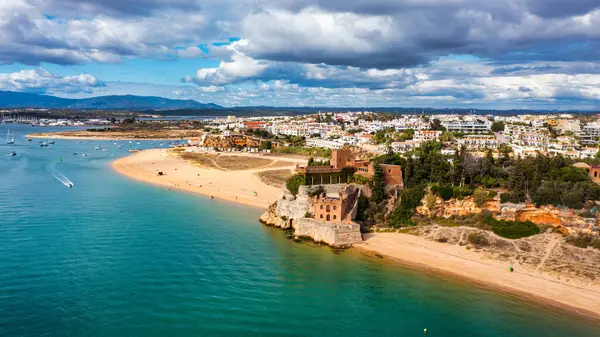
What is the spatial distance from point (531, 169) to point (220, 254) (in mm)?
27223

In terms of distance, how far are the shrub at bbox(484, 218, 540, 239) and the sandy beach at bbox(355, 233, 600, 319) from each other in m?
2.98

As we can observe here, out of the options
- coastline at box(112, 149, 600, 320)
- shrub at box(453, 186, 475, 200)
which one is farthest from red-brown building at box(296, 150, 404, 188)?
coastline at box(112, 149, 600, 320)

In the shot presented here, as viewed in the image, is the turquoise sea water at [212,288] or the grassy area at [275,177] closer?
the turquoise sea water at [212,288]

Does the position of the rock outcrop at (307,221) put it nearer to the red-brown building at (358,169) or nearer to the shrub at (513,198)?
the red-brown building at (358,169)

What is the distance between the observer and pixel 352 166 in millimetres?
42438

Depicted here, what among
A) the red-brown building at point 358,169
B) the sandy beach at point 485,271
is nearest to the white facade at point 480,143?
the red-brown building at point 358,169

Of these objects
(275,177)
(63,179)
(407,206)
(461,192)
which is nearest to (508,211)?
(461,192)

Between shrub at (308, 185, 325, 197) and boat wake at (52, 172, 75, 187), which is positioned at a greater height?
shrub at (308, 185, 325, 197)

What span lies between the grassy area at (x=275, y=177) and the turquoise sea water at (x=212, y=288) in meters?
17.3

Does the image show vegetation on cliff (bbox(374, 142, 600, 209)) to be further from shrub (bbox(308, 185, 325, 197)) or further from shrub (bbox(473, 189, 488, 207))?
shrub (bbox(308, 185, 325, 197))

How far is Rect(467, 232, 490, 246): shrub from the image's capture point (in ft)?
102

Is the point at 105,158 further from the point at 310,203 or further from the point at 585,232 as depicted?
the point at 585,232

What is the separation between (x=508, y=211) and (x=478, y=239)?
4077 mm

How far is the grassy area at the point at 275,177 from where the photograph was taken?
180 feet
